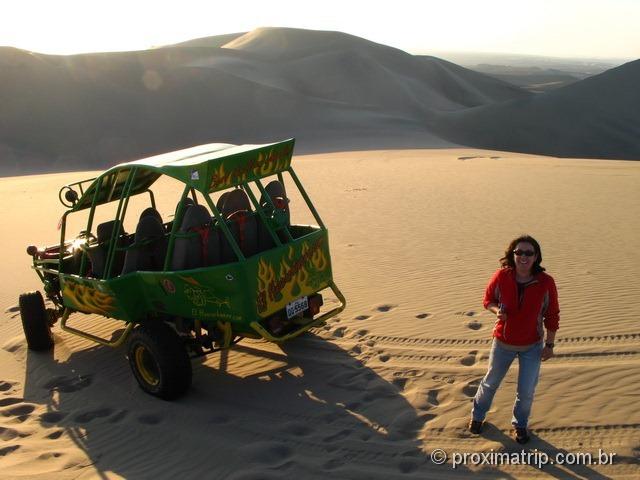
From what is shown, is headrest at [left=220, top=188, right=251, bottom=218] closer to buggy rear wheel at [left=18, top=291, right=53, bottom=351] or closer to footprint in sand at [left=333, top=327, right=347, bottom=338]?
footprint in sand at [left=333, top=327, right=347, bottom=338]

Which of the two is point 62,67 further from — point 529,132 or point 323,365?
point 323,365

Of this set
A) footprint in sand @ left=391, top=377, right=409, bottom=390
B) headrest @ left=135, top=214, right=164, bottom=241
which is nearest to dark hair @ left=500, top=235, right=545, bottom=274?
footprint in sand @ left=391, top=377, right=409, bottom=390

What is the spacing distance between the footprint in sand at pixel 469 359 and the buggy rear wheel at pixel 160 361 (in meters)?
2.76

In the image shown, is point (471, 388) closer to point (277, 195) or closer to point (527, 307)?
point (527, 307)

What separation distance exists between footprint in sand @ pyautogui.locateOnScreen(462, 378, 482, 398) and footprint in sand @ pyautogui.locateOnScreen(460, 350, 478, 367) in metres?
0.41

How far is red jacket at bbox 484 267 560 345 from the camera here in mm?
4840

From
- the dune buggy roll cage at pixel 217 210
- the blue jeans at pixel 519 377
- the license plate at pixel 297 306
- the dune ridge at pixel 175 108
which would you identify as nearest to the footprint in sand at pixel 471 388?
the blue jeans at pixel 519 377

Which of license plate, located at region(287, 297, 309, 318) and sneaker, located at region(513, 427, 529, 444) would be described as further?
license plate, located at region(287, 297, 309, 318)

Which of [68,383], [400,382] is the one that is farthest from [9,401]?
[400,382]

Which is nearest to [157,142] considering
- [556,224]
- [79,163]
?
[79,163]

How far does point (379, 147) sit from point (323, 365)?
26839 mm

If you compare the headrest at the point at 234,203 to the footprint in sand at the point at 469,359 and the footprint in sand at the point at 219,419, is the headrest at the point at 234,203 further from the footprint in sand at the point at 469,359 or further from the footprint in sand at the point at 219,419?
the footprint in sand at the point at 469,359

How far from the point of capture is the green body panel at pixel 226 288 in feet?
19.6

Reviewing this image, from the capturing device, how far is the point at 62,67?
142ft
